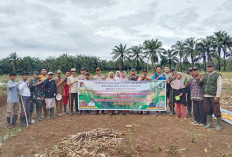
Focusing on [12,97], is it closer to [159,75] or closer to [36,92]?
[36,92]

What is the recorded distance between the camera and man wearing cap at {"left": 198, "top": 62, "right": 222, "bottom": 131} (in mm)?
5138

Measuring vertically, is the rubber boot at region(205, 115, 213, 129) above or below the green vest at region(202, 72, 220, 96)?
below

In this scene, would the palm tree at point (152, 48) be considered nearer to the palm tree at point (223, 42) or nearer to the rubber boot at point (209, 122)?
the palm tree at point (223, 42)

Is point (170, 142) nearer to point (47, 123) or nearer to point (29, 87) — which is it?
point (47, 123)

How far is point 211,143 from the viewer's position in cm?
425

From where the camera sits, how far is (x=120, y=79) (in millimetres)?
7477

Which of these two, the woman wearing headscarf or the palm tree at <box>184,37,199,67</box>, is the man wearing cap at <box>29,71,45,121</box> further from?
the palm tree at <box>184,37,199,67</box>

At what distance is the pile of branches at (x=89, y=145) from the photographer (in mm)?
3625

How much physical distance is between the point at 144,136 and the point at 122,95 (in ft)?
8.97

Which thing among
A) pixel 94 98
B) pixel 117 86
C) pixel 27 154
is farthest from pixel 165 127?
pixel 27 154

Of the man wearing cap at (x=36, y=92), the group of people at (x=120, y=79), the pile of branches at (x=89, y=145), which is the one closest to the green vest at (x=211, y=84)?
the group of people at (x=120, y=79)

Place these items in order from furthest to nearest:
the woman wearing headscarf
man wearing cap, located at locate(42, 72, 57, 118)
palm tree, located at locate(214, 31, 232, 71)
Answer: palm tree, located at locate(214, 31, 232, 71), man wearing cap, located at locate(42, 72, 57, 118), the woman wearing headscarf

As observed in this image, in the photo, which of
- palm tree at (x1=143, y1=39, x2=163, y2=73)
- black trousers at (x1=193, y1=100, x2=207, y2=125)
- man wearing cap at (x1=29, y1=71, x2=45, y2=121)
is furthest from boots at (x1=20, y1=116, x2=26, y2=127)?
palm tree at (x1=143, y1=39, x2=163, y2=73)

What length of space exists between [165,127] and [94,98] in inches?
124
